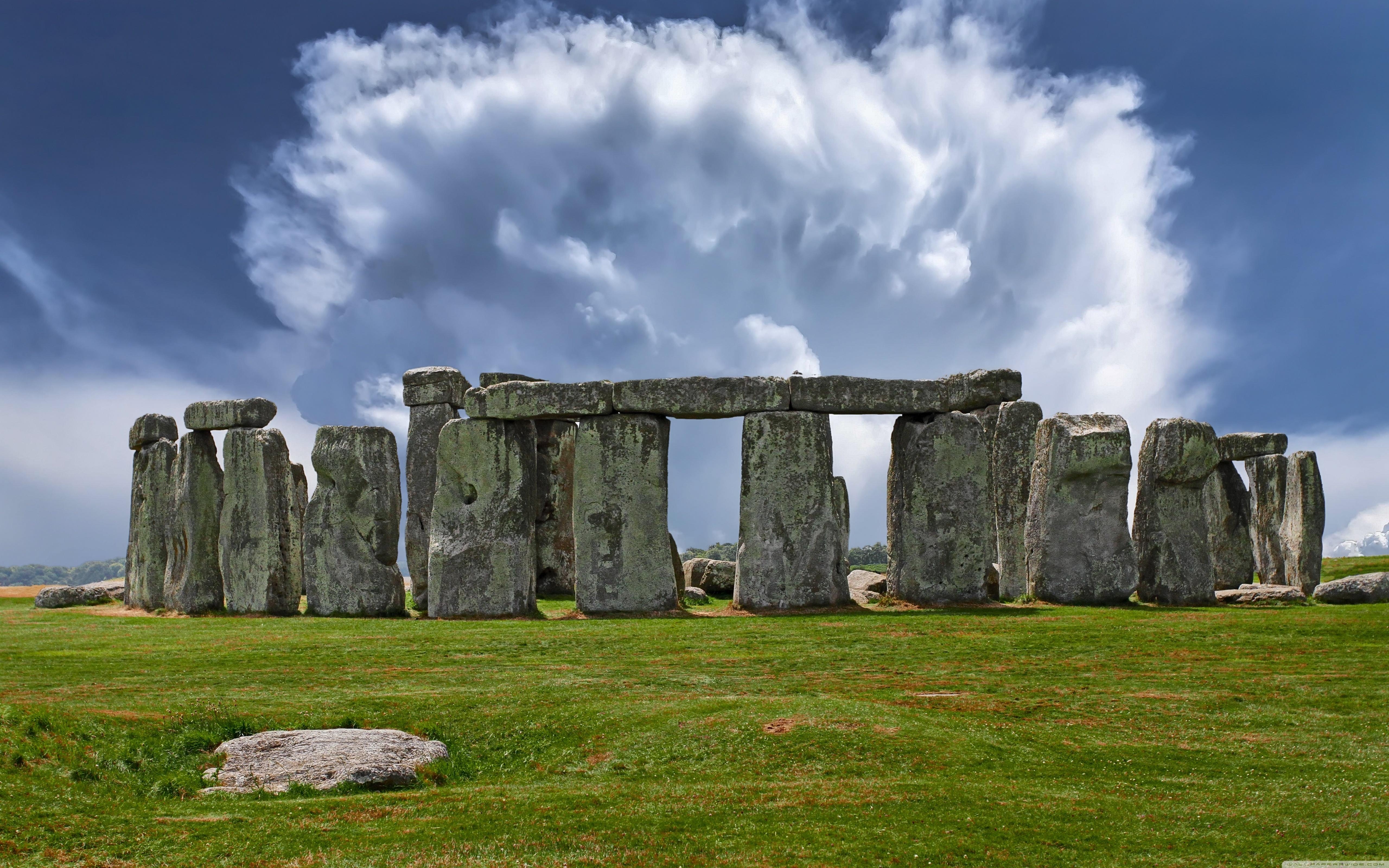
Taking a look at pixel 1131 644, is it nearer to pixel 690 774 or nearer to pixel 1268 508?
pixel 690 774

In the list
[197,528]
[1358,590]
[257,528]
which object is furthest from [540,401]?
[1358,590]

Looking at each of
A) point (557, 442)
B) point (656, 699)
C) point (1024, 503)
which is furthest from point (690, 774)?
point (557, 442)

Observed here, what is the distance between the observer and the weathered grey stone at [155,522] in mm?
26688

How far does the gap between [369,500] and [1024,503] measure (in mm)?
15094

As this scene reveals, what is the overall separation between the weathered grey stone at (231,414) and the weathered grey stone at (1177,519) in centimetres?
1987

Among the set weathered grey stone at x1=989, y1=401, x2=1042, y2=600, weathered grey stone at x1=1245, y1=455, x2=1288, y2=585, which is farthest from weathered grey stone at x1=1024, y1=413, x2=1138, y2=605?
weathered grey stone at x1=1245, y1=455, x2=1288, y2=585

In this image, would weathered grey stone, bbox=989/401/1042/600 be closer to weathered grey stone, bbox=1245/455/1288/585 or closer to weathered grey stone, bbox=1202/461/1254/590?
weathered grey stone, bbox=1202/461/1254/590

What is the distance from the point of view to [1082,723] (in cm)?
1183

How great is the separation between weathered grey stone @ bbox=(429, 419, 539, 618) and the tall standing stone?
8.09 metres

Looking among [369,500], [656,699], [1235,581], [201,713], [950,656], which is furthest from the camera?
[1235,581]

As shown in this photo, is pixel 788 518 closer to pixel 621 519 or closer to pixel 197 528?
pixel 621 519

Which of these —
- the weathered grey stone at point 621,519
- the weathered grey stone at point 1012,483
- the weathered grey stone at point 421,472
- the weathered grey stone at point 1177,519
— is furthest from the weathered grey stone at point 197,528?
the weathered grey stone at point 1177,519

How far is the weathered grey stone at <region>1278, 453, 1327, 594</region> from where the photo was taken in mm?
28062

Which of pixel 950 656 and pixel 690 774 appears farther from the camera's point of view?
pixel 950 656
